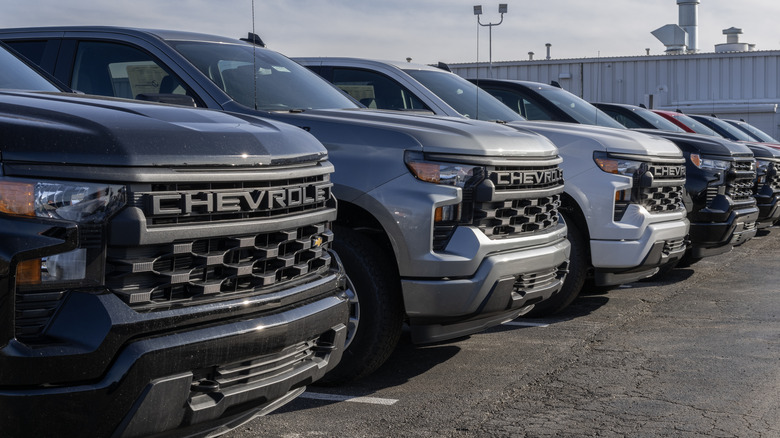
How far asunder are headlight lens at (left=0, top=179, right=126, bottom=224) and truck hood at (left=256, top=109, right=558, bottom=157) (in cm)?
248

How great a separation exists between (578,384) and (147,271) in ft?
10.5

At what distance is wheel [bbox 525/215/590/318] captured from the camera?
7500mm

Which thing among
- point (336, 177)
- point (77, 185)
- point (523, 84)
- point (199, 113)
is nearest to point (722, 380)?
point (336, 177)

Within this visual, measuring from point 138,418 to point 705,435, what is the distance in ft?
9.23

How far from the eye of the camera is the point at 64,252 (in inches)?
108

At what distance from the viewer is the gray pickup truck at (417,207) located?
5.09 m

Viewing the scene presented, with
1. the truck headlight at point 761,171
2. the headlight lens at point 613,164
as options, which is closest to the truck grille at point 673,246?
the headlight lens at point 613,164

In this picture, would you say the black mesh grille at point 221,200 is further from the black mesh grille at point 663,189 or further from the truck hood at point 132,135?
the black mesh grille at point 663,189

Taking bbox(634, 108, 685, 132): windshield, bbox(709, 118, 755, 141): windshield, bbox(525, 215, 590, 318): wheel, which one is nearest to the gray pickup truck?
bbox(525, 215, 590, 318): wheel

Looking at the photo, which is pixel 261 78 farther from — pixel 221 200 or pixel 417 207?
pixel 221 200

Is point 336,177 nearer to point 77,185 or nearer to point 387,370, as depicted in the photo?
point 387,370

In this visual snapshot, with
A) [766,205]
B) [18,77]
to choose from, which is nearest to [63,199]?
[18,77]

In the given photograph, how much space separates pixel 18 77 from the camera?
14.5 feet

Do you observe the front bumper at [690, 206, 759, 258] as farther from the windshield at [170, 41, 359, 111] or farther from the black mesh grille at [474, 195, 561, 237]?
the windshield at [170, 41, 359, 111]
